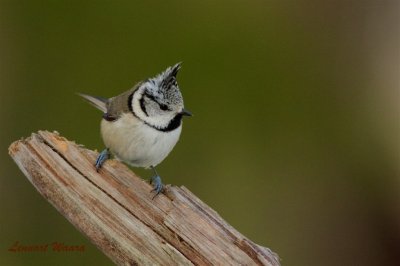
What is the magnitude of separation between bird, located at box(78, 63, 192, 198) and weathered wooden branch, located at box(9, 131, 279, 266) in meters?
0.07

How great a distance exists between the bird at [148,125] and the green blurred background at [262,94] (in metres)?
0.36

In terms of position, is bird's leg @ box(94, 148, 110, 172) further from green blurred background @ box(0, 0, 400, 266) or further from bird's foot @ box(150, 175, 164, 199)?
green blurred background @ box(0, 0, 400, 266)

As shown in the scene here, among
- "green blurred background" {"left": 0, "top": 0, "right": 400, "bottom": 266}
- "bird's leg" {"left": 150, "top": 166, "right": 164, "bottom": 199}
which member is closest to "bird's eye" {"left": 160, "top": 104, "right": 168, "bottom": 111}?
"bird's leg" {"left": 150, "top": 166, "right": 164, "bottom": 199}

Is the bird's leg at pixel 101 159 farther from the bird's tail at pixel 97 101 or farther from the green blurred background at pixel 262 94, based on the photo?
the green blurred background at pixel 262 94

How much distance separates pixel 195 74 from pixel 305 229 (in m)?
0.66

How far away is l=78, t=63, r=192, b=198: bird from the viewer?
137 cm

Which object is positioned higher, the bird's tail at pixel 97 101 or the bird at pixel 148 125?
the bird at pixel 148 125

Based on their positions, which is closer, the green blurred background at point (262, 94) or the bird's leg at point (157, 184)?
the bird's leg at point (157, 184)

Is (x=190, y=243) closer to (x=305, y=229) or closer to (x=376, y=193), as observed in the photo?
(x=305, y=229)

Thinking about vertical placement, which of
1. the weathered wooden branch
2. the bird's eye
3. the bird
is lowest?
→ the weathered wooden branch

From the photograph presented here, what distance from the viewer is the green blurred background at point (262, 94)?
5.95 ft

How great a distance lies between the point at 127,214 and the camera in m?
1.24

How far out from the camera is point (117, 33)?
1.86 meters

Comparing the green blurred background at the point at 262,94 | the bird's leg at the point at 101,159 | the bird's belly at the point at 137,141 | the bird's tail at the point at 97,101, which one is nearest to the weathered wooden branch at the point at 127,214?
the bird's leg at the point at 101,159
